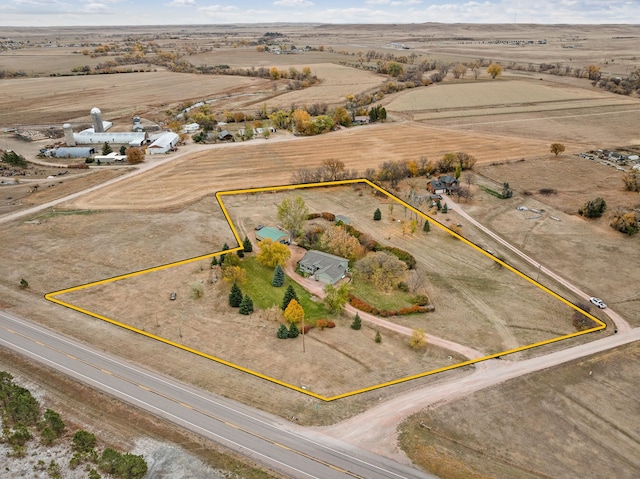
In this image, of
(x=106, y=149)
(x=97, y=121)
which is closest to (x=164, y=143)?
(x=106, y=149)

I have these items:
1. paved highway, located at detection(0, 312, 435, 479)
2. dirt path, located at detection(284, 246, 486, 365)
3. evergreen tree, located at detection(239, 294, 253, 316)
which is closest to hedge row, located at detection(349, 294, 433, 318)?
dirt path, located at detection(284, 246, 486, 365)

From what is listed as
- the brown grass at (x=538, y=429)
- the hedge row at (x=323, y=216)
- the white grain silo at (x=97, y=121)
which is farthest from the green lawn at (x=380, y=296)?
the white grain silo at (x=97, y=121)

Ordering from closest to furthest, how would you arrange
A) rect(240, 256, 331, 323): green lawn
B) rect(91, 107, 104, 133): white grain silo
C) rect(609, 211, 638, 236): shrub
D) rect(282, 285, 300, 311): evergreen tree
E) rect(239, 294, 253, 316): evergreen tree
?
rect(239, 294, 253, 316): evergreen tree < rect(282, 285, 300, 311): evergreen tree < rect(240, 256, 331, 323): green lawn < rect(609, 211, 638, 236): shrub < rect(91, 107, 104, 133): white grain silo

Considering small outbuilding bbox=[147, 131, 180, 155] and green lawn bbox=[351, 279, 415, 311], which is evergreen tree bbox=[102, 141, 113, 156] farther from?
green lawn bbox=[351, 279, 415, 311]

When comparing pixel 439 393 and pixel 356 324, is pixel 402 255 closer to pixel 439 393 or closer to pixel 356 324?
pixel 356 324

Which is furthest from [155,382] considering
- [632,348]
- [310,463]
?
[632,348]

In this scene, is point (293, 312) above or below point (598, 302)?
above
